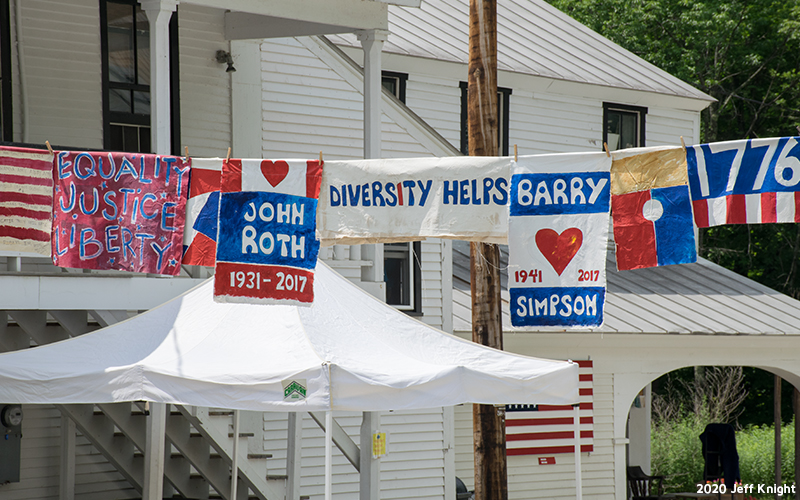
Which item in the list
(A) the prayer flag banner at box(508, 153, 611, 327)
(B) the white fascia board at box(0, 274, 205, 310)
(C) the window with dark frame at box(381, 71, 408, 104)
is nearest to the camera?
(A) the prayer flag banner at box(508, 153, 611, 327)

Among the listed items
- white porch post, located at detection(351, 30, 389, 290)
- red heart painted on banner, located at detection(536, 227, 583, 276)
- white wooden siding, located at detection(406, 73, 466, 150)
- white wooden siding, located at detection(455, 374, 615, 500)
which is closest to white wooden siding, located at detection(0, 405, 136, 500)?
white porch post, located at detection(351, 30, 389, 290)

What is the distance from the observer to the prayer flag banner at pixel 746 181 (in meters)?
7.29

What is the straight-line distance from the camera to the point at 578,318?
24.6ft

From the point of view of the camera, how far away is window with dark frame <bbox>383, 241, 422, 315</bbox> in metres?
14.1

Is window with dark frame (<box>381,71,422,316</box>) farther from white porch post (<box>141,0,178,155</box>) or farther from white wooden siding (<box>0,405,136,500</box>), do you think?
white porch post (<box>141,0,178,155</box>)

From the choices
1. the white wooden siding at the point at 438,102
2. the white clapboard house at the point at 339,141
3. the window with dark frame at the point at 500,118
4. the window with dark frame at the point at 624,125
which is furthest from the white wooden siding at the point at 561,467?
the window with dark frame at the point at 624,125

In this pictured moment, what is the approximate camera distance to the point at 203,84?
12.6m

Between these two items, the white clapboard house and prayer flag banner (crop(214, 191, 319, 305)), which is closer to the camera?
prayer flag banner (crop(214, 191, 319, 305))

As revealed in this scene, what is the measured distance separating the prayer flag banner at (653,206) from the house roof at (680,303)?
258 inches

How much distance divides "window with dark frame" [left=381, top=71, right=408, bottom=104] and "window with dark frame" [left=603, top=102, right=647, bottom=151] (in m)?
4.65

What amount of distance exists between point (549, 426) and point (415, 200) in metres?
8.83

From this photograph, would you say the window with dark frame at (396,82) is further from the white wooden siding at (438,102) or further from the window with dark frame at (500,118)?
the window with dark frame at (500,118)

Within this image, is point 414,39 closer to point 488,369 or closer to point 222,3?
point 222,3

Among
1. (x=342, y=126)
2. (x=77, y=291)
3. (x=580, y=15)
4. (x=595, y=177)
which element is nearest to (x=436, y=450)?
(x=342, y=126)
